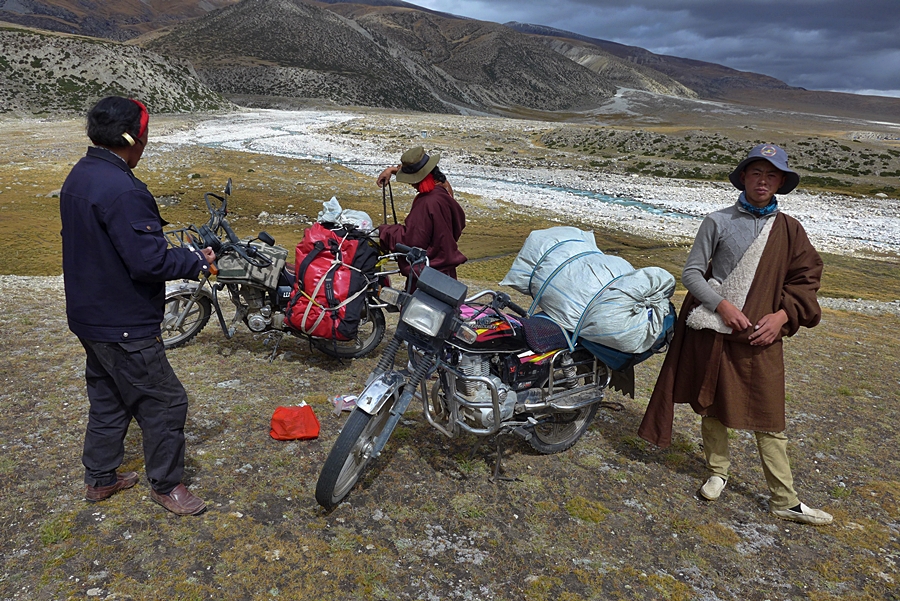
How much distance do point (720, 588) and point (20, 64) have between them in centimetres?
8830

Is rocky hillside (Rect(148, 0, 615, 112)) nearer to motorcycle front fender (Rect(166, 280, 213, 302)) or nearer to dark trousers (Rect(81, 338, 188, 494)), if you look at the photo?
motorcycle front fender (Rect(166, 280, 213, 302))

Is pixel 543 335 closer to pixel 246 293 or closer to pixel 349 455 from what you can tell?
pixel 349 455

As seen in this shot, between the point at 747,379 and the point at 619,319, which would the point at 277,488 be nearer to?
the point at 619,319

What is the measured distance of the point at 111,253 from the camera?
10.5 ft

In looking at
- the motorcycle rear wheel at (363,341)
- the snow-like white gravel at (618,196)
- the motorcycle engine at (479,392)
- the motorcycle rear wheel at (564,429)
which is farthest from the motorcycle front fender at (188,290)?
the snow-like white gravel at (618,196)

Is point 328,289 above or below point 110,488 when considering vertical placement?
above

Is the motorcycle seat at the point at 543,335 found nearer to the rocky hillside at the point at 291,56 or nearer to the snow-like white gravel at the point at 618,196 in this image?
the snow-like white gravel at the point at 618,196

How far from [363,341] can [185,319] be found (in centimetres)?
216

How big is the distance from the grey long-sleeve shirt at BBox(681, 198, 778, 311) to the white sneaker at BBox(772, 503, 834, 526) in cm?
173

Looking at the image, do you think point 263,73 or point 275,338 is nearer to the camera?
point 275,338

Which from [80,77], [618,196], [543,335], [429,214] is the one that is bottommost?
[618,196]

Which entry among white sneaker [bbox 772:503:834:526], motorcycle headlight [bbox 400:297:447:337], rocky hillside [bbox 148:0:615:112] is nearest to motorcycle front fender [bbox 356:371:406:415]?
motorcycle headlight [bbox 400:297:447:337]

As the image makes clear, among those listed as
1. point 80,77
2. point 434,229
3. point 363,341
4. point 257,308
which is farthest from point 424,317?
point 80,77

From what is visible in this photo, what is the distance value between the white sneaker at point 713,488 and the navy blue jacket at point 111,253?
166 inches
